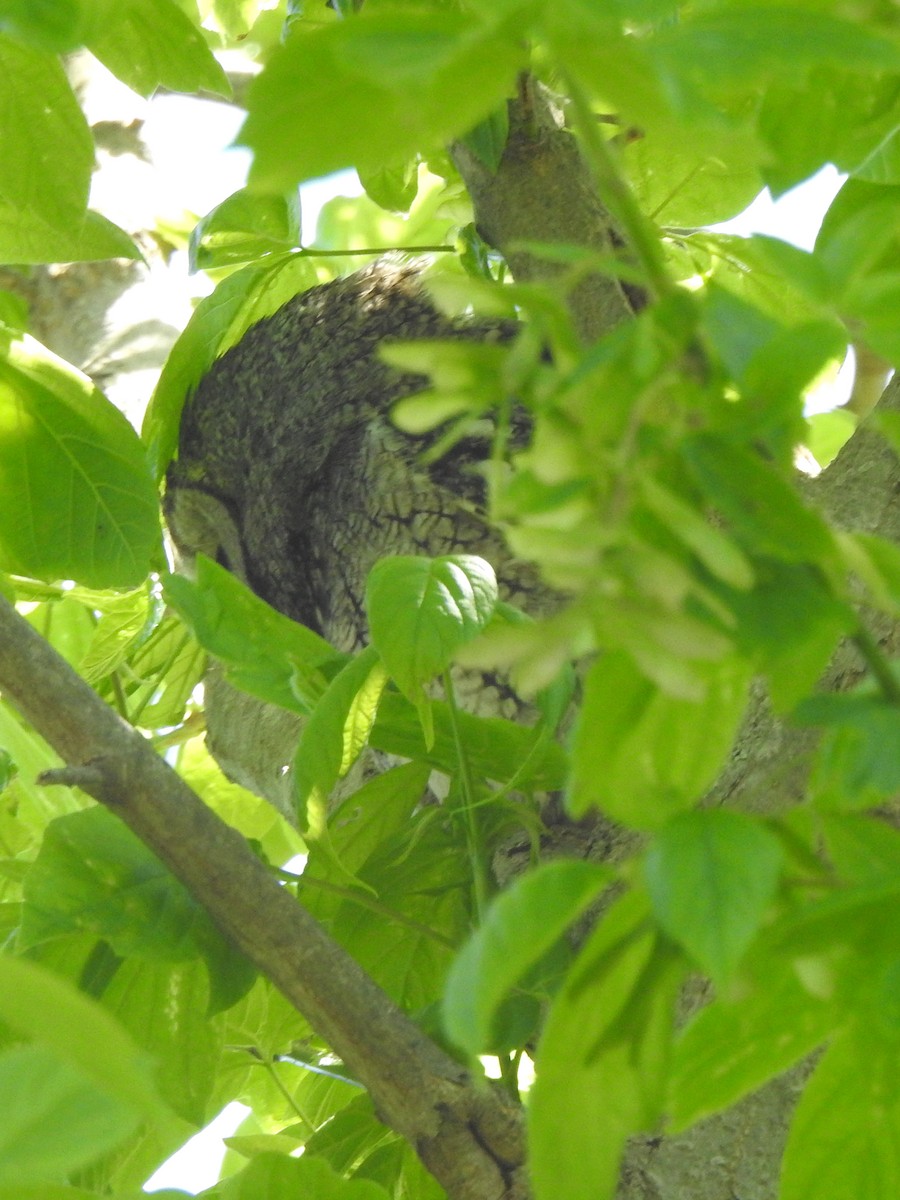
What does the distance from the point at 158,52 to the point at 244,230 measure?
19 cm

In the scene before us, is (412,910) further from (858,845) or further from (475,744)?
(858,845)

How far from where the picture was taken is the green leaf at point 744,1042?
357 mm

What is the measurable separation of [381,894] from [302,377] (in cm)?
73

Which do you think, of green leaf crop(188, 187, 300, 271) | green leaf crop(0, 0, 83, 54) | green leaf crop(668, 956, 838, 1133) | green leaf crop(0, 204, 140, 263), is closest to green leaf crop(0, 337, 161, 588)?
green leaf crop(0, 204, 140, 263)

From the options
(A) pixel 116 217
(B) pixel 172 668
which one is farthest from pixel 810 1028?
(A) pixel 116 217

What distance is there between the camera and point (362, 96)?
29cm

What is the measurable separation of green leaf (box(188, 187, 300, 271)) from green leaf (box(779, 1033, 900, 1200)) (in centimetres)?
74

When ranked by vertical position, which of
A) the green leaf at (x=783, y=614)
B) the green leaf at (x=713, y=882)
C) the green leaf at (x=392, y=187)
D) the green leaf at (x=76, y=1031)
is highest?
the green leaf at (x=392, y=187)

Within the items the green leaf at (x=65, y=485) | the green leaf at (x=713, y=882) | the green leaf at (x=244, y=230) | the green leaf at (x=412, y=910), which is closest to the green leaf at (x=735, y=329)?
the green leaf at (x=713, y=882)

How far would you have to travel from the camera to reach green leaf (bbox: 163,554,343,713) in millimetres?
689

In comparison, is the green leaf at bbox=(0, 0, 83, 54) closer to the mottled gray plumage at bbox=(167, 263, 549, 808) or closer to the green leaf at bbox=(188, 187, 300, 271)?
the green leaf at bbox=(188, 187, 300, 271)

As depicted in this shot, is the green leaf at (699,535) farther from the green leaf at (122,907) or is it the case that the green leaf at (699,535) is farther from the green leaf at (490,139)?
the green leaf at (490,139)

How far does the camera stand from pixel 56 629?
4.68 ft

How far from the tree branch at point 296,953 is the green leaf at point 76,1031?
0.98 ft
